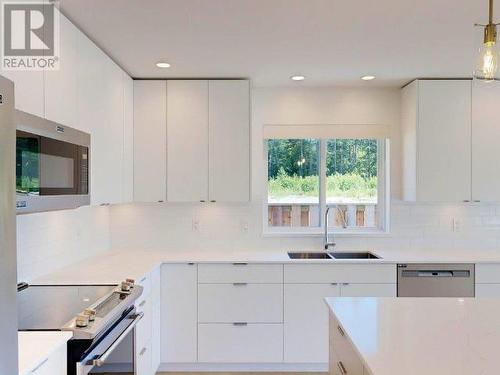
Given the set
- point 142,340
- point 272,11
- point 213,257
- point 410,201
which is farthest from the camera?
point 410,201

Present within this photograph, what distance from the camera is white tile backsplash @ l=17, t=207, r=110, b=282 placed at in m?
2.26

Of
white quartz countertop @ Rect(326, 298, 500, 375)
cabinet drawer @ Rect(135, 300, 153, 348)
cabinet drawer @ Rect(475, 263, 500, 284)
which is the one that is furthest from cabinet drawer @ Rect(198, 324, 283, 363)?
cabinet drawer @ Rect(475, 263, 500, 284)

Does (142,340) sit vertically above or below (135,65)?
below

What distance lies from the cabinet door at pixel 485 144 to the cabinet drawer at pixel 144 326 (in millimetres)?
2876

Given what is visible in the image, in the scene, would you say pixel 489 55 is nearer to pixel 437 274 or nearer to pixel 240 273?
pixel 437 274

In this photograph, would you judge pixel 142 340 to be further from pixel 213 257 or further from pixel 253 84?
pixel 253 84

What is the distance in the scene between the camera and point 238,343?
10.2ft

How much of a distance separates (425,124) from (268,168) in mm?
1487

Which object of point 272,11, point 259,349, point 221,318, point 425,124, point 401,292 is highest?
point 272,11

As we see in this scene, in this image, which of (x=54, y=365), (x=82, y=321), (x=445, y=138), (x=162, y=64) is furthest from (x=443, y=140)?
(x=54, y=365)

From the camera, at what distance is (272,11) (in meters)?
2.03

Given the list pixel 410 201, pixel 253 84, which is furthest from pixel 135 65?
pixel 410 201

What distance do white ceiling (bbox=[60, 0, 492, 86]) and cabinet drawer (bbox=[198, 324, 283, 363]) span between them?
2121mm

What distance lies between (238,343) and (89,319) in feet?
5.67
